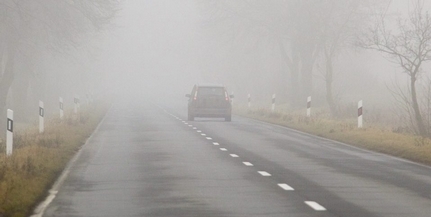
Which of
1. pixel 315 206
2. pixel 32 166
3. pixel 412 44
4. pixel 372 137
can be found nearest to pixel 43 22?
pixel 412 44

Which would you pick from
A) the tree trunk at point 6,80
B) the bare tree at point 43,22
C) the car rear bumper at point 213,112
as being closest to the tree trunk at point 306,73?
the car rear bumper at point 213,112

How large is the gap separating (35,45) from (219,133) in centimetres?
1328


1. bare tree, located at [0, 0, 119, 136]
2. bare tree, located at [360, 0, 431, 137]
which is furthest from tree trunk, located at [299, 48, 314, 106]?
bare tree, located at [360, 0, 431, 137]

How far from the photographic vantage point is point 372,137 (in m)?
25.5

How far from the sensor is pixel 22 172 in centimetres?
1509

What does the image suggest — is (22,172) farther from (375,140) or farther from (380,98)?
(380,98)

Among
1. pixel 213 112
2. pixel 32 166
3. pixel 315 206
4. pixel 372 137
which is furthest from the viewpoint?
pixel 213 112

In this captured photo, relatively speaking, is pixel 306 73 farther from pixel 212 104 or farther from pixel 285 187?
pixel 285 187

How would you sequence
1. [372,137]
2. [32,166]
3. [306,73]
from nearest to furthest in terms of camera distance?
[32,166] → [372,137] → [306,73]

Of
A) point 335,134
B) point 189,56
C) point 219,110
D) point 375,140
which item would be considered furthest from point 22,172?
point 189,56

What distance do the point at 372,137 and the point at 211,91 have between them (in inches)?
650

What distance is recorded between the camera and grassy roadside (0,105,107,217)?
470 inches

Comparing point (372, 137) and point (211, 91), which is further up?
point (211, 91)

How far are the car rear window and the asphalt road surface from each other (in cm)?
1465
